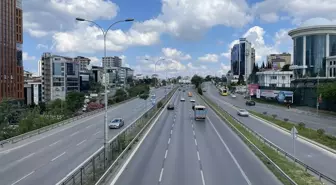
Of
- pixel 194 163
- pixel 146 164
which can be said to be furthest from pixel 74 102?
pixel 194 163

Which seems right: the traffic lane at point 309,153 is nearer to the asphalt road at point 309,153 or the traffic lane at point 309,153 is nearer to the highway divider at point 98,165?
the asphalt road at point 309,153

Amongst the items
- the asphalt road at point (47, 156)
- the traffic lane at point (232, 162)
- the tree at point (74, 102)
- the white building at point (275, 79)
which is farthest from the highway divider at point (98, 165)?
the white building at point (275, 79)

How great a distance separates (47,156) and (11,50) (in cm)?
9396

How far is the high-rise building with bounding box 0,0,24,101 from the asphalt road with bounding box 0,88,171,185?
74316 millimetres

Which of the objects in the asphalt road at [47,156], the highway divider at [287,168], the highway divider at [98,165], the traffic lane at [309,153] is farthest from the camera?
the traffic lane at [309,153]

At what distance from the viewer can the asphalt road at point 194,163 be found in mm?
18031

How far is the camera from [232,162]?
74.5 feet

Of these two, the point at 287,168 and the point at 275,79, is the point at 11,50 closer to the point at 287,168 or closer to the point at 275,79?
the point at 275,79

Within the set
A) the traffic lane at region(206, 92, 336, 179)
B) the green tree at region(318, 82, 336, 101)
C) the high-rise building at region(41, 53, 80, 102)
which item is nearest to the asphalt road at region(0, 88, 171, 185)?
the traffic lane at region(206, 92, 336, 179)

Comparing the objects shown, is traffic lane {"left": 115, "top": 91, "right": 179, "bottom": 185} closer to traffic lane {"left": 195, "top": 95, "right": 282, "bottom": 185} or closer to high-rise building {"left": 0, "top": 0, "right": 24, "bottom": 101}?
traffic lane {"left": 195, "top": 95, "right": 282, "bottom": 185}

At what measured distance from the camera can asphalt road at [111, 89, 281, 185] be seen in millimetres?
18031

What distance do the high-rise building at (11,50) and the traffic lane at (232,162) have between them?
278 feet

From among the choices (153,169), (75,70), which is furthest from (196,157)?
(75,70)

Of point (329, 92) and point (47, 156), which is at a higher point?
point (329, 92)
